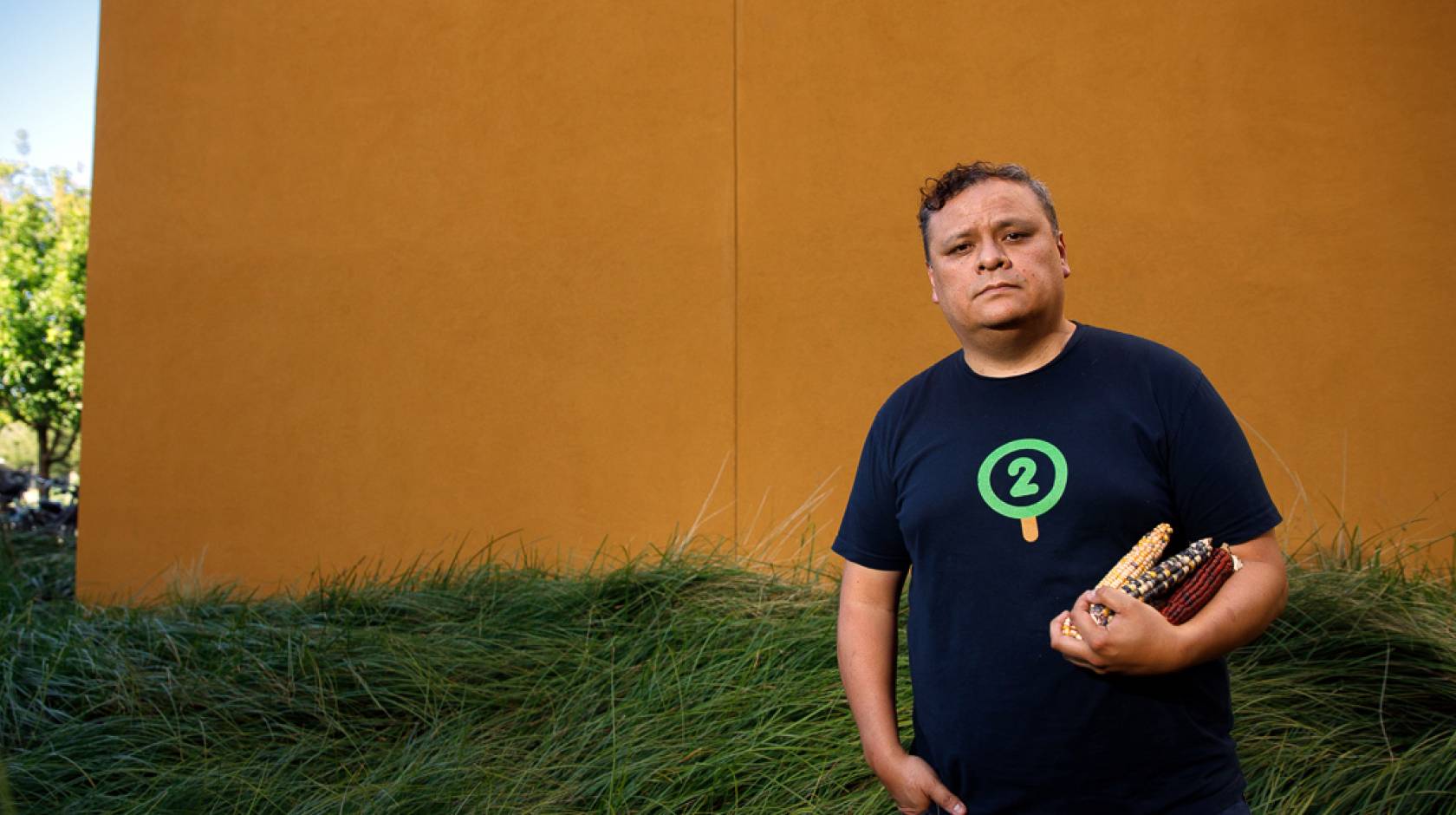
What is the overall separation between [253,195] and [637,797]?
3986 millimetres

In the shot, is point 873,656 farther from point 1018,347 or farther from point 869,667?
point 1018,347

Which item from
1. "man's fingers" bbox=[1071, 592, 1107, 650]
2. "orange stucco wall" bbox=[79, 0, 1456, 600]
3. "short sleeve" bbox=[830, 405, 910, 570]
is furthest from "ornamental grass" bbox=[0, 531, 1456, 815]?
"man's fingers" bbox=[1071, 592, 1107, 650]

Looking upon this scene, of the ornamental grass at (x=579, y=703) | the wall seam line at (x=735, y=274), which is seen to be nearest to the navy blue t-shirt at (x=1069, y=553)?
the ornamental grass at (x=579, y=703)

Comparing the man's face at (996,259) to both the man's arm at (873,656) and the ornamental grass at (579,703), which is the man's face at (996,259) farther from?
the ornamental grass at (579,703)

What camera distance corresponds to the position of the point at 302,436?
17.5 ft

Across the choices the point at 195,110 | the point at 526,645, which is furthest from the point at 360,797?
the point at 195,110

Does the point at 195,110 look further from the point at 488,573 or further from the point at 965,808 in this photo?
the point at 965,808

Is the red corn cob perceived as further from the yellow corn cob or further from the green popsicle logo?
the green popsicle logo

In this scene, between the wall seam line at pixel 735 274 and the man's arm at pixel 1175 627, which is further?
the wall seam line at pixel 735 274

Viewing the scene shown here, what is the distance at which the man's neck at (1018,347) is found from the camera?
1.58 metres

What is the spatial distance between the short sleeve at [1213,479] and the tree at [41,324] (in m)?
15.2

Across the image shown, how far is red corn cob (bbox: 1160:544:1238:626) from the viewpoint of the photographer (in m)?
1.38

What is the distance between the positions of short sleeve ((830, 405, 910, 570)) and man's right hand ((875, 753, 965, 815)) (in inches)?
11.6

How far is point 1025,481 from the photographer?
1476mm
